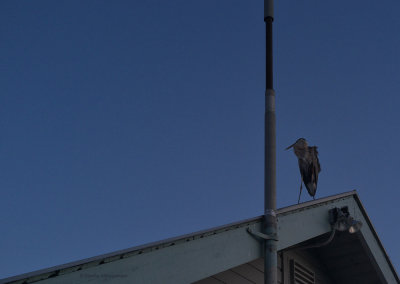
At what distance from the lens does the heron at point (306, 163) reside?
8.69 meters

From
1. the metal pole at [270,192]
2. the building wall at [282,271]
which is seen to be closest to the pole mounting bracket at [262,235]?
the metal pole at [270,192]

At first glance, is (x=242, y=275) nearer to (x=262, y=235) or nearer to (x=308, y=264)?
(x=262, y=235)

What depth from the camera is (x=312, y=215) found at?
7320 mm

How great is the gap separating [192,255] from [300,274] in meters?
4.69

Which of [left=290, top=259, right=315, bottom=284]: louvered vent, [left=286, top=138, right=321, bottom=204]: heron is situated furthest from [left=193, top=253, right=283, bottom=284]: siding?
[left=286, top=138, right=321, bottom=204]: heron

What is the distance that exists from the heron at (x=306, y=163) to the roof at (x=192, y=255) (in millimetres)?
779

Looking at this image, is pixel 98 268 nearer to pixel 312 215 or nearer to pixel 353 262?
pixel 312 215

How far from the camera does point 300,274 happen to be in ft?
29.8

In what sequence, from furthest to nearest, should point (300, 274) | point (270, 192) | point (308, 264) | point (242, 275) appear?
point (308, 264) < point (300, 274) < point (242, 275) < point (270, 192)

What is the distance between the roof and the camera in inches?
152

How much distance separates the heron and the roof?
0.78 m

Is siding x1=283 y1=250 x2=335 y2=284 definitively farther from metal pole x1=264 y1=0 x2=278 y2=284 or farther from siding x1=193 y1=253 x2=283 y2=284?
metal pole x1=264 y1=0 x2=278 y2=284

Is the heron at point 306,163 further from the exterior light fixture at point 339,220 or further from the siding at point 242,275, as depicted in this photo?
the siding at point 242,275

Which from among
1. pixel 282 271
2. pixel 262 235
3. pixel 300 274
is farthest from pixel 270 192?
pixel 300 274
